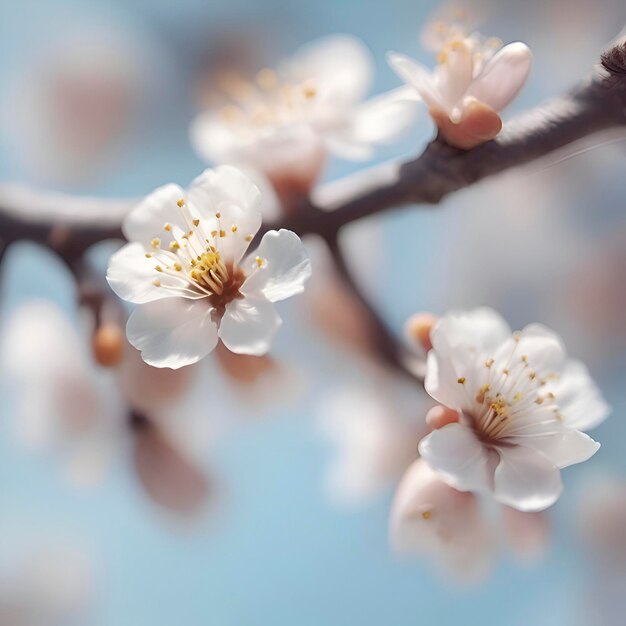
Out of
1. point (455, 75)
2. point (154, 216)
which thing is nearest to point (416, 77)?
point (455, 75)

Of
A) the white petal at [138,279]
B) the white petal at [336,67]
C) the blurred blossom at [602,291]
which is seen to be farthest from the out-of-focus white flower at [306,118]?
the blurred blossom at [602,291]

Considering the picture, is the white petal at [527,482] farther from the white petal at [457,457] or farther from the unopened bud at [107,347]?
the unopened bud at [107,347]

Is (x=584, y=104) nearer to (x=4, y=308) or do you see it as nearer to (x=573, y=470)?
(x=573, y=470)

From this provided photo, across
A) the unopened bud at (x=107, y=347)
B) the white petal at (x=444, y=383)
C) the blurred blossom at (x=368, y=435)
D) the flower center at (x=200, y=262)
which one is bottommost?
the blurred blossom at (x=368, y=435)

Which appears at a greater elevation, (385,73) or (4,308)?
(385,73)

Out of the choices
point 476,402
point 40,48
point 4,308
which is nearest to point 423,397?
point 476,402

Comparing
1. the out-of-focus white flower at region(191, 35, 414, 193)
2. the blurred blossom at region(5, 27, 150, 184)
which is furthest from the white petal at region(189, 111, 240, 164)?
the blurred blossom at region(5, 27, 150, 184)
